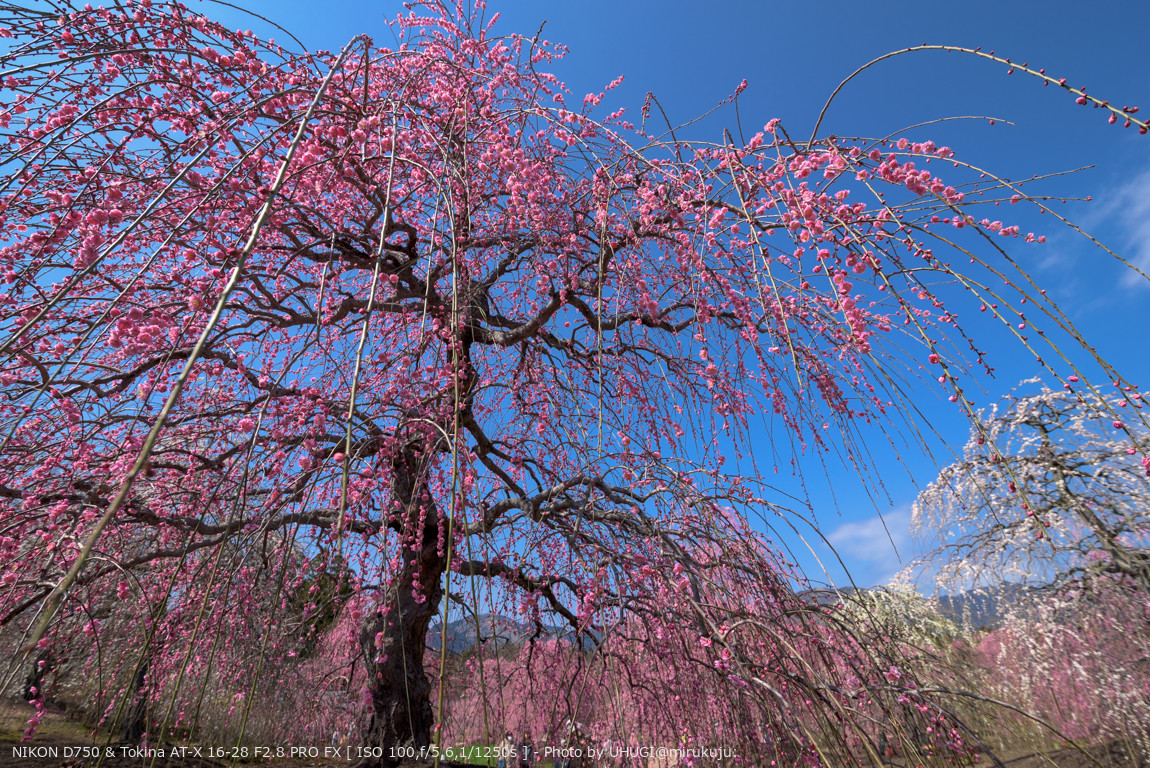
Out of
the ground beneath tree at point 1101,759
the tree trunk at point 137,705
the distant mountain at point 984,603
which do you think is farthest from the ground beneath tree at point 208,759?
the distant mountain at point 984,603

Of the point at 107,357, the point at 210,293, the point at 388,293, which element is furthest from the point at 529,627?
the point at 107,357

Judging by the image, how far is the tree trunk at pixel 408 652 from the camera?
3.92 metres

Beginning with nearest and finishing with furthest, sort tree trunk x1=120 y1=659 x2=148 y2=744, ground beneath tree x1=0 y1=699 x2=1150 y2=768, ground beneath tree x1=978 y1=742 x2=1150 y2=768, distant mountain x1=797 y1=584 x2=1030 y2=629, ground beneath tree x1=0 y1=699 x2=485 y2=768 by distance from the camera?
tree trunk x1=120 y1=659 x2=148 y2=744
ground beneath tree x1=0 y1=699 x2=485 y2=768
ground beneath tree x1=0 y1=699 x2=1150 y2=768
ground beneath tree x1=978 y1=742 x2=1150 y2=768
distant mountain x1=797 y1=584 x2=1030 y2=629

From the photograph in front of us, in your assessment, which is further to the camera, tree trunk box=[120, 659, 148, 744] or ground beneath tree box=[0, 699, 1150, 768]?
ground beneath tree box=[0, 699, 1150, 768]

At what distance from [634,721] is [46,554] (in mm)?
3754

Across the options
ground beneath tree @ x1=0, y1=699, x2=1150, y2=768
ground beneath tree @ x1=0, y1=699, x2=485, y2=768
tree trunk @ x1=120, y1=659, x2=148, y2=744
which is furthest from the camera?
ground beneath tree @ x1=0, y1=699, x2=1150, y2=768

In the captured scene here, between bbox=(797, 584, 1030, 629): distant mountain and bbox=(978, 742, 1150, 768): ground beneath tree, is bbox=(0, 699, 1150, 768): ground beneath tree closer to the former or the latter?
bbox=(978, 742, 1150, 768): ground beneath tree

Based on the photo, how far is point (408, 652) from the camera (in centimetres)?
435

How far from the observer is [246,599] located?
3.22 metres

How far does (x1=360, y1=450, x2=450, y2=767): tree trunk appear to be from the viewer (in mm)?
3924

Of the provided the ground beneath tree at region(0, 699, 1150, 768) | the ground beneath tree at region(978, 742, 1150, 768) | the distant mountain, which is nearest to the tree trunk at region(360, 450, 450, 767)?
the ground beneath tree at region(0, 699, 1150, 768)

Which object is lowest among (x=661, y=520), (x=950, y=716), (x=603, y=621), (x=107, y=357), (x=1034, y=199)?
(x=950, y=716)

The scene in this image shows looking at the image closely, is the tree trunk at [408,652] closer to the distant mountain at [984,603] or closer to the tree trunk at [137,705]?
the tree trunk at [137,705]

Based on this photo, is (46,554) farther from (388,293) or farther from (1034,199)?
(1034,199)
